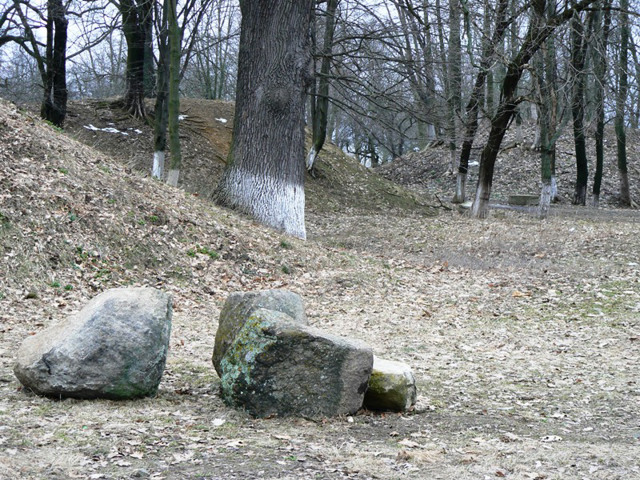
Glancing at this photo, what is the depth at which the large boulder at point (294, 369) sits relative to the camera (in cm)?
504

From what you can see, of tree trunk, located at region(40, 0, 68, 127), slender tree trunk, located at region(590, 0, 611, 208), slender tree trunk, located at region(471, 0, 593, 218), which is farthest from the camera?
tree trunk, located at region(40, 0, 68, 127)

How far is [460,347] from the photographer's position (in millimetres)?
7961

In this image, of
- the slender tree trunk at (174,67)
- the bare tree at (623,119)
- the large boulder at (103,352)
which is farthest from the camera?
the bare tree at (623,119)

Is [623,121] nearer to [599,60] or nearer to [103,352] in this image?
[599,60]

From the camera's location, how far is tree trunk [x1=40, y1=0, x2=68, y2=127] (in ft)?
56.7

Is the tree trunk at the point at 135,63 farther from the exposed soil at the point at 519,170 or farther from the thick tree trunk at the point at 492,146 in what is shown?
the exposed soil at the point at 519,170

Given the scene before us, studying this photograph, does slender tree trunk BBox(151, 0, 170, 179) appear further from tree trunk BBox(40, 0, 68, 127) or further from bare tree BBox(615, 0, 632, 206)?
bare tree BBox(615, 0, 632, 206)

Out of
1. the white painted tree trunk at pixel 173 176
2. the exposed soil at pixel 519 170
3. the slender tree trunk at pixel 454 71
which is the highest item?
the slender tree trunk at pixel 454 71

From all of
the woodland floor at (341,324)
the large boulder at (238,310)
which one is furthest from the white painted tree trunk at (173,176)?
the large boulder at (238,310)

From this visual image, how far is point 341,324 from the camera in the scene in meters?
8.88

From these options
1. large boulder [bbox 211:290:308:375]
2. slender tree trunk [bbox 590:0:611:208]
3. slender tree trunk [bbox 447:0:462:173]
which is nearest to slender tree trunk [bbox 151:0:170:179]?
slender tree trunk [bbox 447:0:462:173]

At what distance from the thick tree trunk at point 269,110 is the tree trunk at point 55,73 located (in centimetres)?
622

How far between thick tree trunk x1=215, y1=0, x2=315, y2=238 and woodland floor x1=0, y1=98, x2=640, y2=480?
2.65ft

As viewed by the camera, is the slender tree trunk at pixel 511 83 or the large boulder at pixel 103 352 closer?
the large boulder at pixel 103 352
